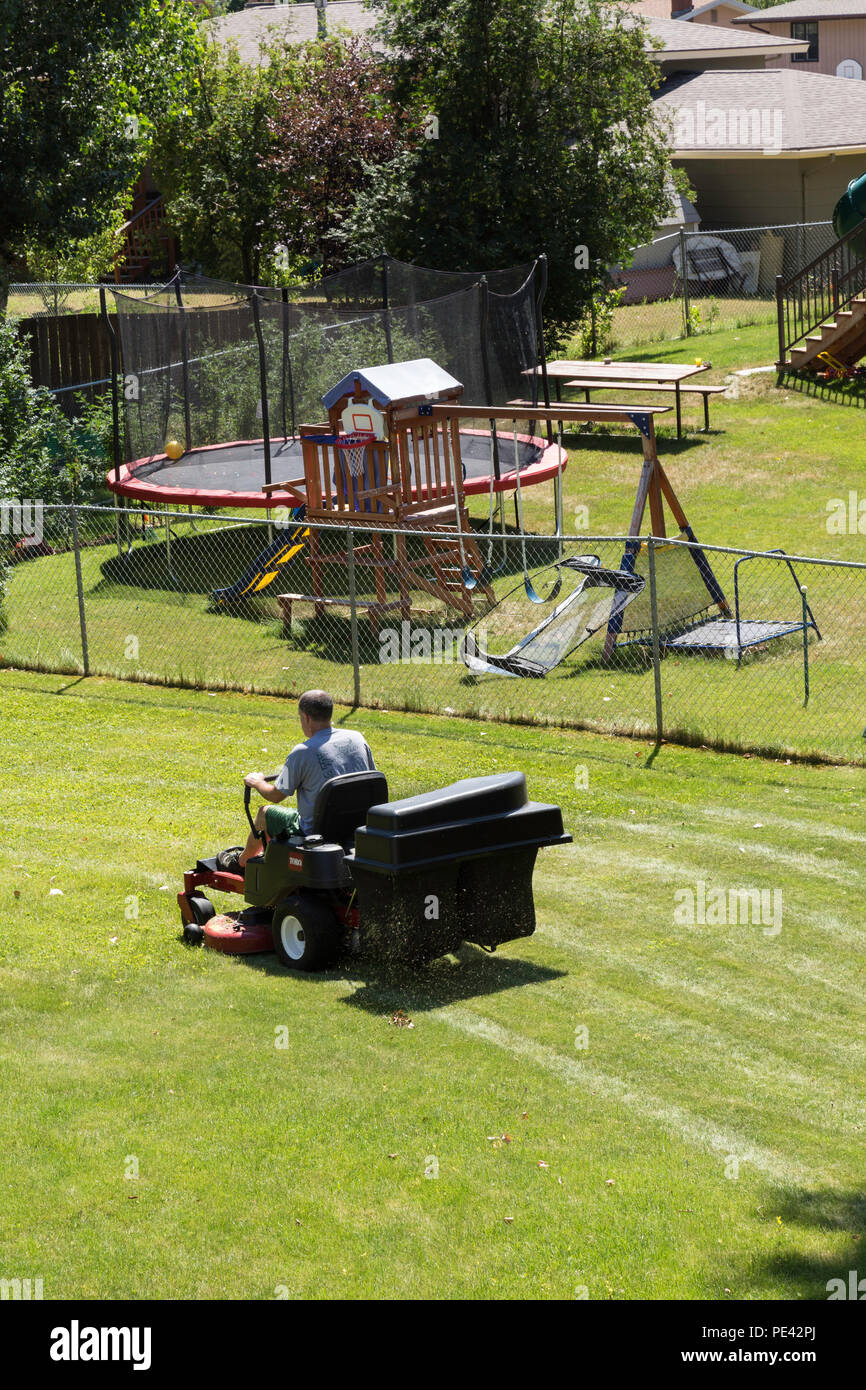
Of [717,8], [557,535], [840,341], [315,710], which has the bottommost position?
[557,535]

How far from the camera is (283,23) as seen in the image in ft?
143

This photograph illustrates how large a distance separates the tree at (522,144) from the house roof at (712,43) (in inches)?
693

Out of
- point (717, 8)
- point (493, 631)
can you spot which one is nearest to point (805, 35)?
point (717, 8)

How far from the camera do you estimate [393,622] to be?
15570mm

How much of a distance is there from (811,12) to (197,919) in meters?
54.0

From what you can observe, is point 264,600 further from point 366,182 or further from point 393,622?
point 366,182

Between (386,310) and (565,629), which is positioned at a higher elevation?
(386,310)

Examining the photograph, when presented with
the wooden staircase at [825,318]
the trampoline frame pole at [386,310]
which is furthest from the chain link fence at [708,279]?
the trampoline frame pole at [386,310]

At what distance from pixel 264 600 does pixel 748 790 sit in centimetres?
767

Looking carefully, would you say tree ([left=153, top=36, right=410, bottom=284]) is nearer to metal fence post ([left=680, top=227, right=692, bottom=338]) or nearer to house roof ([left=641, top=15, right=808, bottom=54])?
metal fence post ([left=680, top=227, right=692, bottom=338])

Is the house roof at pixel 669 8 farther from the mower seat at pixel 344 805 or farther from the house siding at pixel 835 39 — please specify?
the mower seat at pixel 344 805

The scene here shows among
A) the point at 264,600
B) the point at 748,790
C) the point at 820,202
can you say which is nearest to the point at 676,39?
the point at 820,202

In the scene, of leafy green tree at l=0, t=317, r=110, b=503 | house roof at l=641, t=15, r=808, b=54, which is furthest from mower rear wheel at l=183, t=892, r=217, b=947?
house roof at l=641, t=15, r=808, b=54

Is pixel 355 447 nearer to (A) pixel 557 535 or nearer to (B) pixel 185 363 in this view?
(A) pixel 557 535
